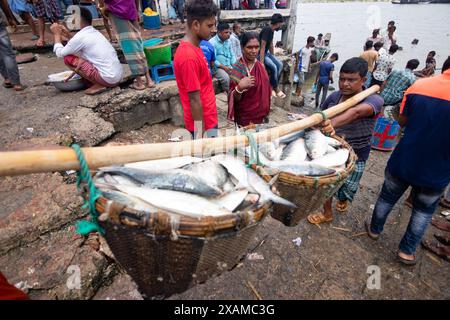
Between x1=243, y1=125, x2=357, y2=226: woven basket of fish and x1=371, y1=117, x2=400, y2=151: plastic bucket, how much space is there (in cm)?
468

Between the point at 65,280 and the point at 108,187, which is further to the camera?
the point at 65,280

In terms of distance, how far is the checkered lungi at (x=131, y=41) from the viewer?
4441 mm

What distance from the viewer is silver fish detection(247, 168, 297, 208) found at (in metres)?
1.30

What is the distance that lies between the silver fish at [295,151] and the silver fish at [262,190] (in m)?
0.51

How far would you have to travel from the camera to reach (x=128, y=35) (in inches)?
177

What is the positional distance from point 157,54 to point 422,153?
15.7ft

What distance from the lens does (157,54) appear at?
5.14 metres

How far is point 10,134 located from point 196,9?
320cm

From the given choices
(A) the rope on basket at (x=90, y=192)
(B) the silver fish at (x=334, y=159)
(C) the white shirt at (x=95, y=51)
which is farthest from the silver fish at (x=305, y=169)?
(C) the white shirt at (x=95, y=51)

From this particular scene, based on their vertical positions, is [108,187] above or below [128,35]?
below

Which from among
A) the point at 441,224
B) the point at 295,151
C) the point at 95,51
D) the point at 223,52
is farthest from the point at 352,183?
the point at 95,51

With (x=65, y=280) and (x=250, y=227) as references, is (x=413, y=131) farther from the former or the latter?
(x=65, y=280)
